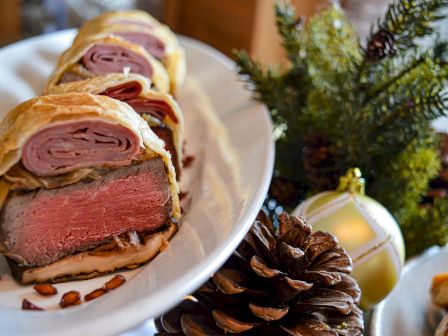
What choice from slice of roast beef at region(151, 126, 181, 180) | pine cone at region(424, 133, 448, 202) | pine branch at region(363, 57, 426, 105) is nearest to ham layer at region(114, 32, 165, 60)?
slice of roast beef at region(151, 126, 181, 180)

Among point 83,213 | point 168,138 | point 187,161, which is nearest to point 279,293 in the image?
point 83,213

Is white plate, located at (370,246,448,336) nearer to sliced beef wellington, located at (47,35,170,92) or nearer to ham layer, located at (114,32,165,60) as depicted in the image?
sliced beef wellington, located at (47,35,170,92)

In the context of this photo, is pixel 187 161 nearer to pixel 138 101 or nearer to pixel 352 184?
pixel 138 101

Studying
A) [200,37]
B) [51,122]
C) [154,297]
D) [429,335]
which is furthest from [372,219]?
[200,37]

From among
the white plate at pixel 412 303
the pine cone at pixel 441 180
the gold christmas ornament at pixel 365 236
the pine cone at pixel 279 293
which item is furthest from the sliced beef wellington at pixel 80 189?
the pine cone at pixel 441 180

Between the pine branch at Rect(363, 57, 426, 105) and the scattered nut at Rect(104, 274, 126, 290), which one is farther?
the pine branch at Rect(363, 57, 426, 105)

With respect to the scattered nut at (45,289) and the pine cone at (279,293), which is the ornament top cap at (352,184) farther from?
the scattered nut at (45,289)
